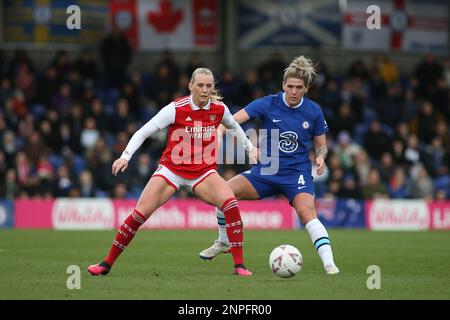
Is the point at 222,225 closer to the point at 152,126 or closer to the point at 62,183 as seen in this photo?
the point at 152,126

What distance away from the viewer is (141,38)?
29.9 m

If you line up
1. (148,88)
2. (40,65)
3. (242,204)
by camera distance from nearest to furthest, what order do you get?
(242,204) → (148,88) → (40,65)

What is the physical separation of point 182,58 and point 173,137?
1957cm

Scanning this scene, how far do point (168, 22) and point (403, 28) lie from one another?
7.38m

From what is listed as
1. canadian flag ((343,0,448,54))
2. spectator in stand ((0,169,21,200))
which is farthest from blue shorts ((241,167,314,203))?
canadian flag ((343,0,448,54))

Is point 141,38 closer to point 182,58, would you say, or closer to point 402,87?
point 182,58

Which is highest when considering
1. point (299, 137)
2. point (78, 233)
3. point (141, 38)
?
point (141, 38)

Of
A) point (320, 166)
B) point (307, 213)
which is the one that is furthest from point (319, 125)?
point (307, 213)

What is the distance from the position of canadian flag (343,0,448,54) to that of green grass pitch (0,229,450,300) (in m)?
12.1

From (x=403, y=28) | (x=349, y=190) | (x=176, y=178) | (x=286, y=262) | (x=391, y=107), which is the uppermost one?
(x=403, y=28)

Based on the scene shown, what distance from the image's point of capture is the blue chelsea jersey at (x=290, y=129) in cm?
1181

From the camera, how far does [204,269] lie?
12.2 m

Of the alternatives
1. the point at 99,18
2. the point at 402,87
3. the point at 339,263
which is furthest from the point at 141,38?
the point at 339,263

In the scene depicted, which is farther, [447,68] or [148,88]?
[447,68]
